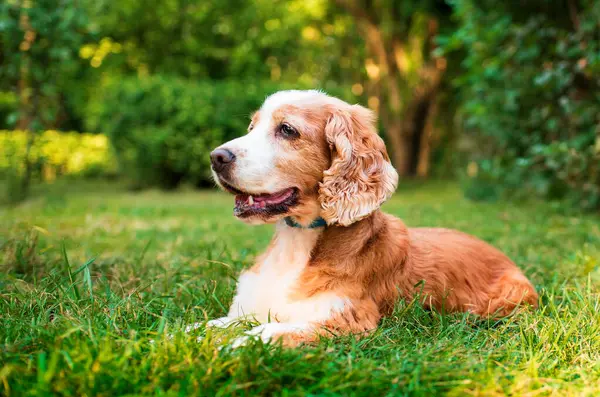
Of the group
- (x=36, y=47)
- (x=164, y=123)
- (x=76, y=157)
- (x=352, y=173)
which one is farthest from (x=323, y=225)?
(x=76, y=157)

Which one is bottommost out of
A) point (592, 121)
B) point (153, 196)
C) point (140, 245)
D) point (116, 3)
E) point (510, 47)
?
point (153, 196)

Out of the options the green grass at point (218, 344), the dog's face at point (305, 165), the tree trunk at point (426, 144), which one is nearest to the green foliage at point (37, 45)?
the green grass at point (218, 344)

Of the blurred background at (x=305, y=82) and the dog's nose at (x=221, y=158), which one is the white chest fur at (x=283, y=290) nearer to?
the dog's nose at (x=221, y=158)

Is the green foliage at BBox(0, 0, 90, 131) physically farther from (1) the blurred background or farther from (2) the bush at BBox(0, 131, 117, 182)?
(2) the bush at BBox(0, 131, 117, 182)

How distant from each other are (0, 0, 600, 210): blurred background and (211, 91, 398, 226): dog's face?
1651 mm

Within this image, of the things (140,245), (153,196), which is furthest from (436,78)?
(140,245)

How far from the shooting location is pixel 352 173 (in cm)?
317

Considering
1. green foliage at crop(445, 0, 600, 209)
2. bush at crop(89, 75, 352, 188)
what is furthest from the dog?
bush at crop(89, 75, 352, 188)

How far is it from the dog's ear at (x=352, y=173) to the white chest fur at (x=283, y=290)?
8.7 inches

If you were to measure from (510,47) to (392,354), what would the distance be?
21.7 ft

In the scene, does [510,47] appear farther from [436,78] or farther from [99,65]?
[99,65]

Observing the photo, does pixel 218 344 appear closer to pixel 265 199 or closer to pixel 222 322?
pixel 222 322

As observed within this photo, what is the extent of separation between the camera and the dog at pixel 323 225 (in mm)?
3006

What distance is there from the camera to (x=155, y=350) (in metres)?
2.35
